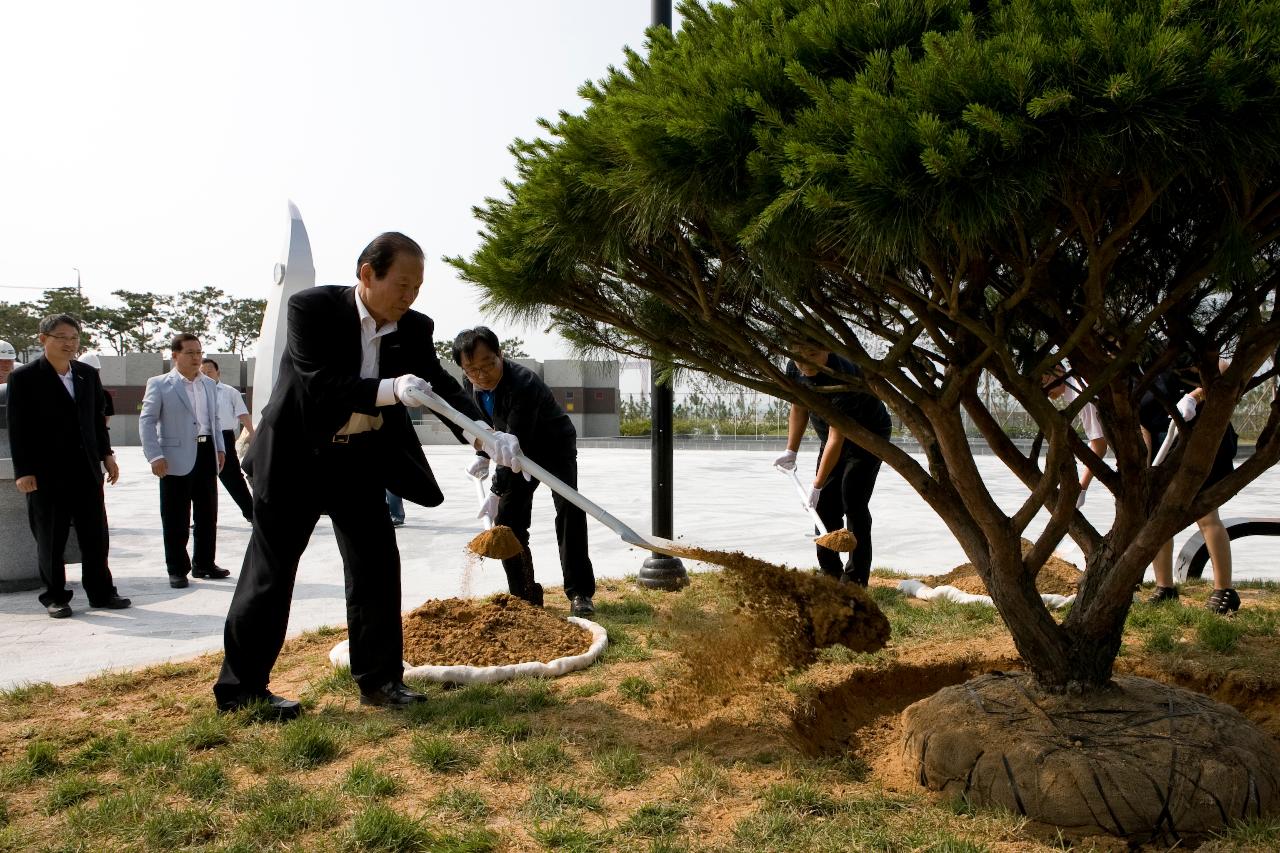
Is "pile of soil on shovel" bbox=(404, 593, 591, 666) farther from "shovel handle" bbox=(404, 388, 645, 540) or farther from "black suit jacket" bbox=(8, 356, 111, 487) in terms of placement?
"black suit jacket" bbox=(8, 356, 111, 487)

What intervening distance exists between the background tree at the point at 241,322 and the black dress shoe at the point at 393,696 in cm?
6360

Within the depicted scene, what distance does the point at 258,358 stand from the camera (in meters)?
8.35

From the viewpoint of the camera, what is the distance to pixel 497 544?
15.2ft

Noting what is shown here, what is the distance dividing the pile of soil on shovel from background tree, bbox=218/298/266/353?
206 feet

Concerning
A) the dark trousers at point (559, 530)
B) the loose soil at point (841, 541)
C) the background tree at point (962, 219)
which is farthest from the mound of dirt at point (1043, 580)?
the background tree at point (962, 219)

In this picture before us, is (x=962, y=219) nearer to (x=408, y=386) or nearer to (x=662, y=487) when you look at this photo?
(x=408, y=386)

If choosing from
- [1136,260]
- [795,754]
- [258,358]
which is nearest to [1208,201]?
[1136,260]

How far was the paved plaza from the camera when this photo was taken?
5.21 m

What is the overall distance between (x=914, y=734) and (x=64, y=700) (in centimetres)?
345

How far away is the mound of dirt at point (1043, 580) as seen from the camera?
19.4 feet

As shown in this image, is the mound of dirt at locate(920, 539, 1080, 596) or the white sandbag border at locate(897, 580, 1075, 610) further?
the mound of dirt at locate(920, 539, 1080, 596)

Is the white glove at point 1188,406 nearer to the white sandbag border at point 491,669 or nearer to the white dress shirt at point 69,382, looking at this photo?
the white sandbag border at point 491,669

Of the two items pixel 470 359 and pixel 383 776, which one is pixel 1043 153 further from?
pixel 470 359

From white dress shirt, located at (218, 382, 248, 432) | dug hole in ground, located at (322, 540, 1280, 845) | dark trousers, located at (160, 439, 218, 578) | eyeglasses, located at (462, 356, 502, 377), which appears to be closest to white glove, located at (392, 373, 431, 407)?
dug hole in ground, located at (322, 540, 1280, 845)
